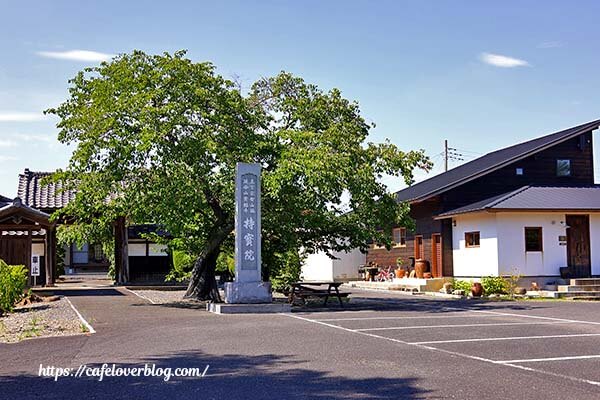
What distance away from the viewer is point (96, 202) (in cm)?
1870

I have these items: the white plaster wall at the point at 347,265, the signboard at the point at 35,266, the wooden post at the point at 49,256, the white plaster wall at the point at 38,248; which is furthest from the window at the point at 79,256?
the white plaster wall at the point at 347,265

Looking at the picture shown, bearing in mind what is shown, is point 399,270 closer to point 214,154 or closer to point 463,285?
point 463,285

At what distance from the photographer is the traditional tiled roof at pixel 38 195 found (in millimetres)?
29719

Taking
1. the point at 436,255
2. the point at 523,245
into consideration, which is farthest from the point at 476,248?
the point at 436,255

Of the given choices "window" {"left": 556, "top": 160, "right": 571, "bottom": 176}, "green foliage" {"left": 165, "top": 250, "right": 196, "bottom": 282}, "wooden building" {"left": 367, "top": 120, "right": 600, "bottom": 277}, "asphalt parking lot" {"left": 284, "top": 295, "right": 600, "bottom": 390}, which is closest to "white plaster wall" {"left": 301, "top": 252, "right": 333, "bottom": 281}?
"wooden building" {"left": 367, "top": 120, "right": 600, "bottom": 277}

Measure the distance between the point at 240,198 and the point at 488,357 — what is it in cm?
926

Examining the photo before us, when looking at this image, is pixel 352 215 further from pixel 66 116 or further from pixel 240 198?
pixel 66 116

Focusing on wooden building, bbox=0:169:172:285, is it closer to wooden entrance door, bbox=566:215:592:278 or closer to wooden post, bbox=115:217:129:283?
wooden post, bbox=115:217:129:283

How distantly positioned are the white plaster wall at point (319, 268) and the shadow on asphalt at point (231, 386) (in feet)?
97.2

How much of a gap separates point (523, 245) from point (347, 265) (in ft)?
48.5

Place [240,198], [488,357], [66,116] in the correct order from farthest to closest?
[66,116], [240,198], [488,357]

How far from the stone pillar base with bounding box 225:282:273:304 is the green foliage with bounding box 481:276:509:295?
9.51m

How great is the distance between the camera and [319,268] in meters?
40.1

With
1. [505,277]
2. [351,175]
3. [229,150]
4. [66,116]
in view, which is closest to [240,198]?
[229,150]
